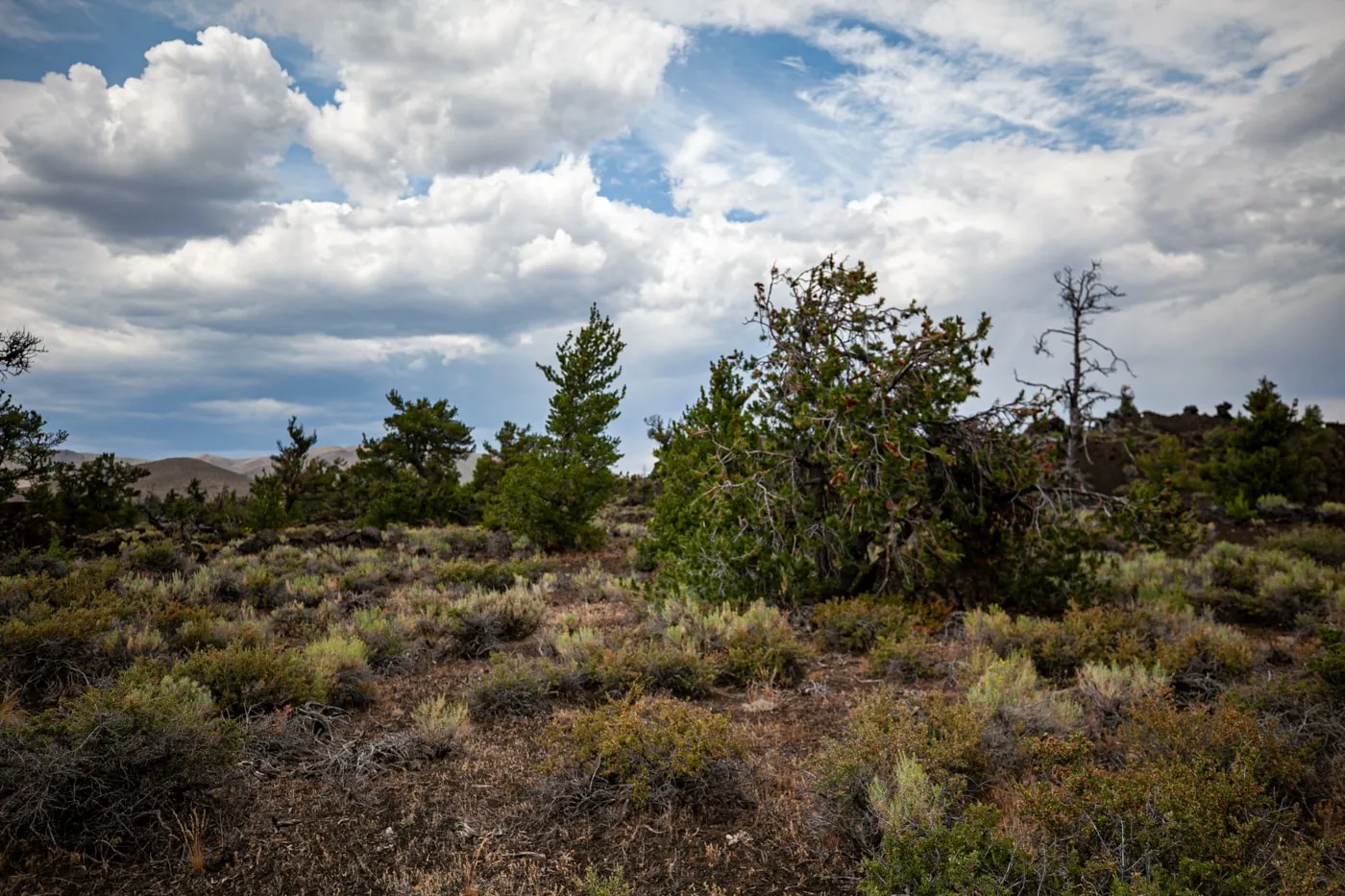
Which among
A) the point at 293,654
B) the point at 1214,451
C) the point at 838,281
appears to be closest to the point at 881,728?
the point at 293,654

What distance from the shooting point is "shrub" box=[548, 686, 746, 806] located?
476 centimetres

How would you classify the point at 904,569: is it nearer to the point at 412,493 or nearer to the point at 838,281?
the point at 838,281

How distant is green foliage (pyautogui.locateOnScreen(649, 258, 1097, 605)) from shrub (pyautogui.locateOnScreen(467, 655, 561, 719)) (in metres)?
3.43

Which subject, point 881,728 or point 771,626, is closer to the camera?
point 881,728

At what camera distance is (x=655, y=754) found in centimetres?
488

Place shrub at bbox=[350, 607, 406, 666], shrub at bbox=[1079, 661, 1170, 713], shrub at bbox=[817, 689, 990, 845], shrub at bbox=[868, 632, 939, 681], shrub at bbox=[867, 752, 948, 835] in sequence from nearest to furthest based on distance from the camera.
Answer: shrub at bbox=[867, 752, 948, 835], shrub at bbox=[817, 689, 990, 845], shrub at bbox=[1079, 661, 1170, 713], shrub at bbox=[868, 632, 939, 681], shrub at bbox=[350, 607, 406, 666]

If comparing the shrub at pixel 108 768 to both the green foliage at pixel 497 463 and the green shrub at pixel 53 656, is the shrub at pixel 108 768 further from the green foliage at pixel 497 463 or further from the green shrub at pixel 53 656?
the green foliage at pixel 497 463

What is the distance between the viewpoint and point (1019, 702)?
5.92m

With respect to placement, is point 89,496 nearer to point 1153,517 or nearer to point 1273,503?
point 1153,517

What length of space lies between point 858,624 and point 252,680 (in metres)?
6.39

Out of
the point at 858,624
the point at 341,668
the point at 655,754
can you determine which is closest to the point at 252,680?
the point at 341,668

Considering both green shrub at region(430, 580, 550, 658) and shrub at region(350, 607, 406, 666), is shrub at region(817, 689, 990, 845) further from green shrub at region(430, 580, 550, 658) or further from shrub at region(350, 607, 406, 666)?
shrub at region(350, 607, 406, 666)

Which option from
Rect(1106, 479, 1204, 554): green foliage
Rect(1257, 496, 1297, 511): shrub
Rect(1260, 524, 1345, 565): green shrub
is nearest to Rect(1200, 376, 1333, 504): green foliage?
Rect(1257, 496, 1297, 511): shrub

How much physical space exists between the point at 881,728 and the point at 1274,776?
2345 mm
